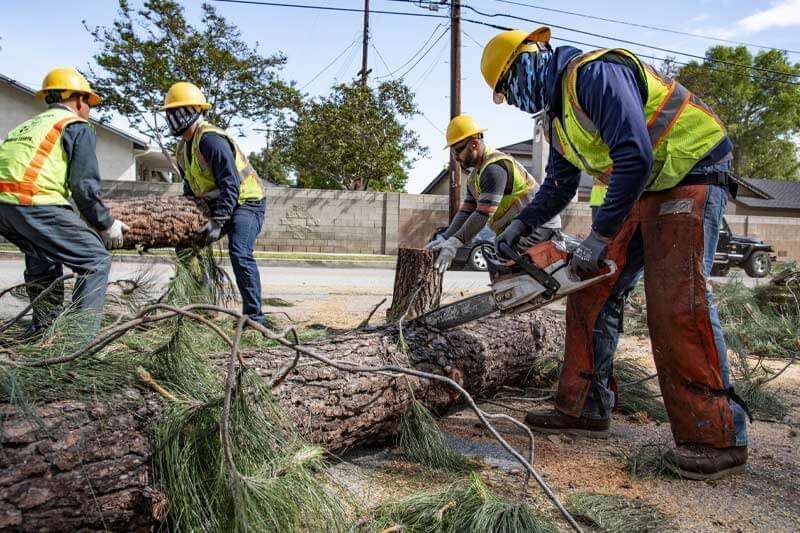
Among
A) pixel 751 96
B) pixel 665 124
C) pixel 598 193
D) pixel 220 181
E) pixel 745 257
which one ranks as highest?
pixel 751 96

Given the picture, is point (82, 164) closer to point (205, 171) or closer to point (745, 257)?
point (205, 171)

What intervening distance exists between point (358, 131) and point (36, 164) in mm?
18229

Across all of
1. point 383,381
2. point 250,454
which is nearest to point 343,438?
point 383,381

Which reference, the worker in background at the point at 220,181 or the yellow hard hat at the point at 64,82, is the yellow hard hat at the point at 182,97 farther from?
the yellow hard hat at the point at 64,82

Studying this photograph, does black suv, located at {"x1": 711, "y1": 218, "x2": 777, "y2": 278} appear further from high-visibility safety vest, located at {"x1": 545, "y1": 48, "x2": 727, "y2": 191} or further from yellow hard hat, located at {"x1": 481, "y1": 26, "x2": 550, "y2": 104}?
yellow hard hat, located at {"x1": 481, "y1": 26, "x2": 550, "y2": 104}

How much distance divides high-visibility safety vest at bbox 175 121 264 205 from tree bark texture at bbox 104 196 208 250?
0.65ft

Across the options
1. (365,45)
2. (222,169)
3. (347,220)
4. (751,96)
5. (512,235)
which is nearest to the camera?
(512,235)

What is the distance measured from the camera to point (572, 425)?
281 centimetres

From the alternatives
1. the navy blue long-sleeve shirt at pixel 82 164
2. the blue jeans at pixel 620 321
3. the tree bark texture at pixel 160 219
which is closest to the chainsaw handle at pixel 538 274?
the blue jeans at pixel 620 321

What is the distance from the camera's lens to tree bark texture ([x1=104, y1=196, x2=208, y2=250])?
156 inches

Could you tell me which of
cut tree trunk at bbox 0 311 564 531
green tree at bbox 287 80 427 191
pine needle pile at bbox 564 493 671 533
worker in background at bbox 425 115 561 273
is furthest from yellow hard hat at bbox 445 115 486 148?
green tree at bbox 287 80 427 191

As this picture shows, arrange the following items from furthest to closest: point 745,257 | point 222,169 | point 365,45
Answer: point 365,45 < point 745,257 < point 222,169

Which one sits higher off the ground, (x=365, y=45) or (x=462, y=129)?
(x=365, y=45)

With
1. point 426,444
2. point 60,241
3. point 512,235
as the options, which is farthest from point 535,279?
point 60,241
